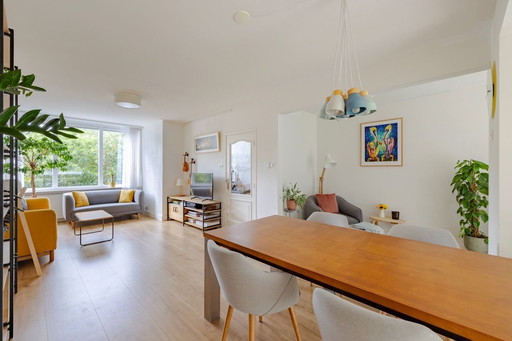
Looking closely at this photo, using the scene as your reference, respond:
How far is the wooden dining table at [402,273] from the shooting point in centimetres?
81

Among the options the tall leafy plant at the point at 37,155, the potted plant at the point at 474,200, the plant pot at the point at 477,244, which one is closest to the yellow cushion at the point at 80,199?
the tall leafy plant at the point at 37,155

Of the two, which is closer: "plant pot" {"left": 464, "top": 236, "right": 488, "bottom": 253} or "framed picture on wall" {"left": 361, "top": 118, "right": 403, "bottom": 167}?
"plant pot" {"left": 464, "top": 236, "right": 488, "bottom": 253}

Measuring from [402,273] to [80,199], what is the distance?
19.7 feet

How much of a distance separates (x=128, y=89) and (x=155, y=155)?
2.63m

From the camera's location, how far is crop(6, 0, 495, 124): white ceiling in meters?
1.73

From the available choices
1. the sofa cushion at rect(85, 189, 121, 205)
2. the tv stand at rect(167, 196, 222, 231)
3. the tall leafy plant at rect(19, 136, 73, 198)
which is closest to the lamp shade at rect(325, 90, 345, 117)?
the tv stand at rect(167, 196, 222, 231)

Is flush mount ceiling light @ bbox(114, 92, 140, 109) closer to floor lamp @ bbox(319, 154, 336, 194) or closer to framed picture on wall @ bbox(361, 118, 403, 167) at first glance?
floor lamp @ bbox(319, 154, 336, 194)

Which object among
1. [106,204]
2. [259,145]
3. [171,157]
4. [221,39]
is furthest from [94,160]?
[221,39]

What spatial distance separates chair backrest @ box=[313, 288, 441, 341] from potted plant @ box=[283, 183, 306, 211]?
10.6ft

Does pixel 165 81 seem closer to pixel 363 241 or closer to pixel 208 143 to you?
pixel 208 143

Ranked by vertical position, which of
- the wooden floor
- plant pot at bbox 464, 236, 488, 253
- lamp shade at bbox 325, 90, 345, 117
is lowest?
the wooden floor

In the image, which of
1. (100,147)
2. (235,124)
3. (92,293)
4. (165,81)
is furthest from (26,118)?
(100,147)

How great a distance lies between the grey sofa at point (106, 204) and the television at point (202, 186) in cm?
155

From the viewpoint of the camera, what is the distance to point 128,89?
3.47 meters
